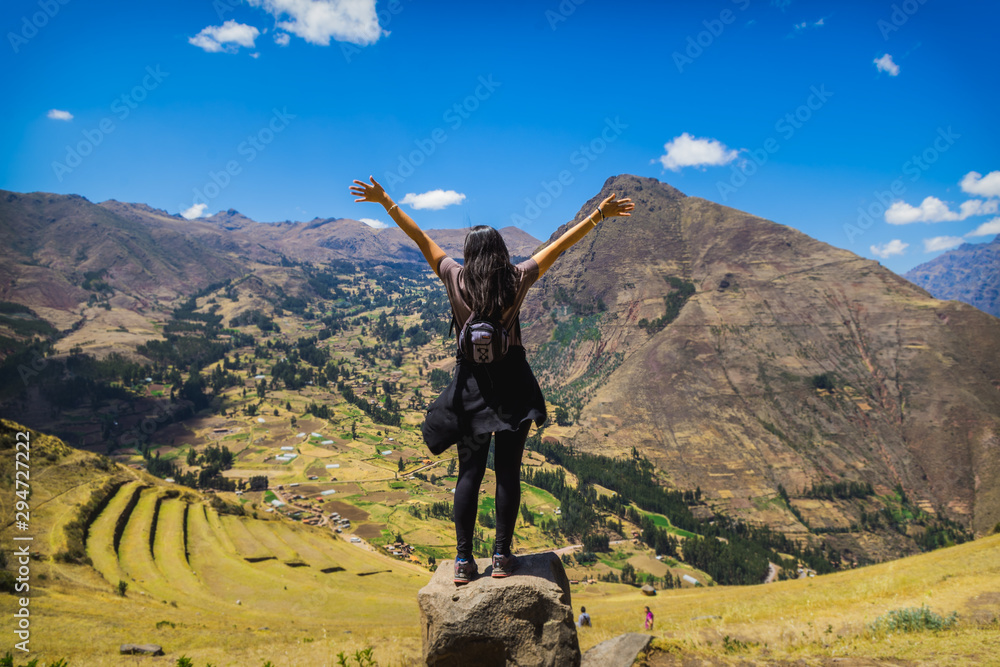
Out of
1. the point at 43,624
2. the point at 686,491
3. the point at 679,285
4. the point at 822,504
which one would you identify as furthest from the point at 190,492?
the point at 679,285

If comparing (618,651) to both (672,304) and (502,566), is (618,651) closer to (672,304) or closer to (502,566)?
(502,566)

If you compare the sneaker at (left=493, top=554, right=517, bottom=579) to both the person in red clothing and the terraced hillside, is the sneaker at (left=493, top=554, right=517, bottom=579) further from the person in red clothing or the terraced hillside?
the terraced hillside

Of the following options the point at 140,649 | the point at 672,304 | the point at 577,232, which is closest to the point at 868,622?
the point at 577,232

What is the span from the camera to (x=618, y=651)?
7719mm

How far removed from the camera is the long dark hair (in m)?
4.87

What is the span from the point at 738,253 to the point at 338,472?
15585cm

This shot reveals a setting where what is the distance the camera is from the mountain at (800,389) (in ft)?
322

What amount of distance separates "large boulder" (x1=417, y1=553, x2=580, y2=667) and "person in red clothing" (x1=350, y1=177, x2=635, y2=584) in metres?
0.25

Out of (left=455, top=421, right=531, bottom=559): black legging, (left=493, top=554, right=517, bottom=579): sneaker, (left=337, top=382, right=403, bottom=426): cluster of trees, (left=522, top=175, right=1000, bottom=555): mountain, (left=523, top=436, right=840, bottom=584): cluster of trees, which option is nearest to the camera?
(left=455, top=421, right=531, bottom=559): black legging

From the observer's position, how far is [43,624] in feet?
40.1

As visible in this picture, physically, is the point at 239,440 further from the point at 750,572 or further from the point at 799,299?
the point at 799,299

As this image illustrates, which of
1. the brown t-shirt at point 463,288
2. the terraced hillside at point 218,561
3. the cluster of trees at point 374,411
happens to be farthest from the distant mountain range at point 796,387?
the brown t-shirt at point 463,288

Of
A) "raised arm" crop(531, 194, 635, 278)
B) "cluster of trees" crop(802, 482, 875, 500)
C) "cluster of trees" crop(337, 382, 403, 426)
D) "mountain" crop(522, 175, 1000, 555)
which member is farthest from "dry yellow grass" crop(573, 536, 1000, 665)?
"cluster of trees" crop(337, 382, 403, 426)

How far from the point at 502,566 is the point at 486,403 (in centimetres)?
199
